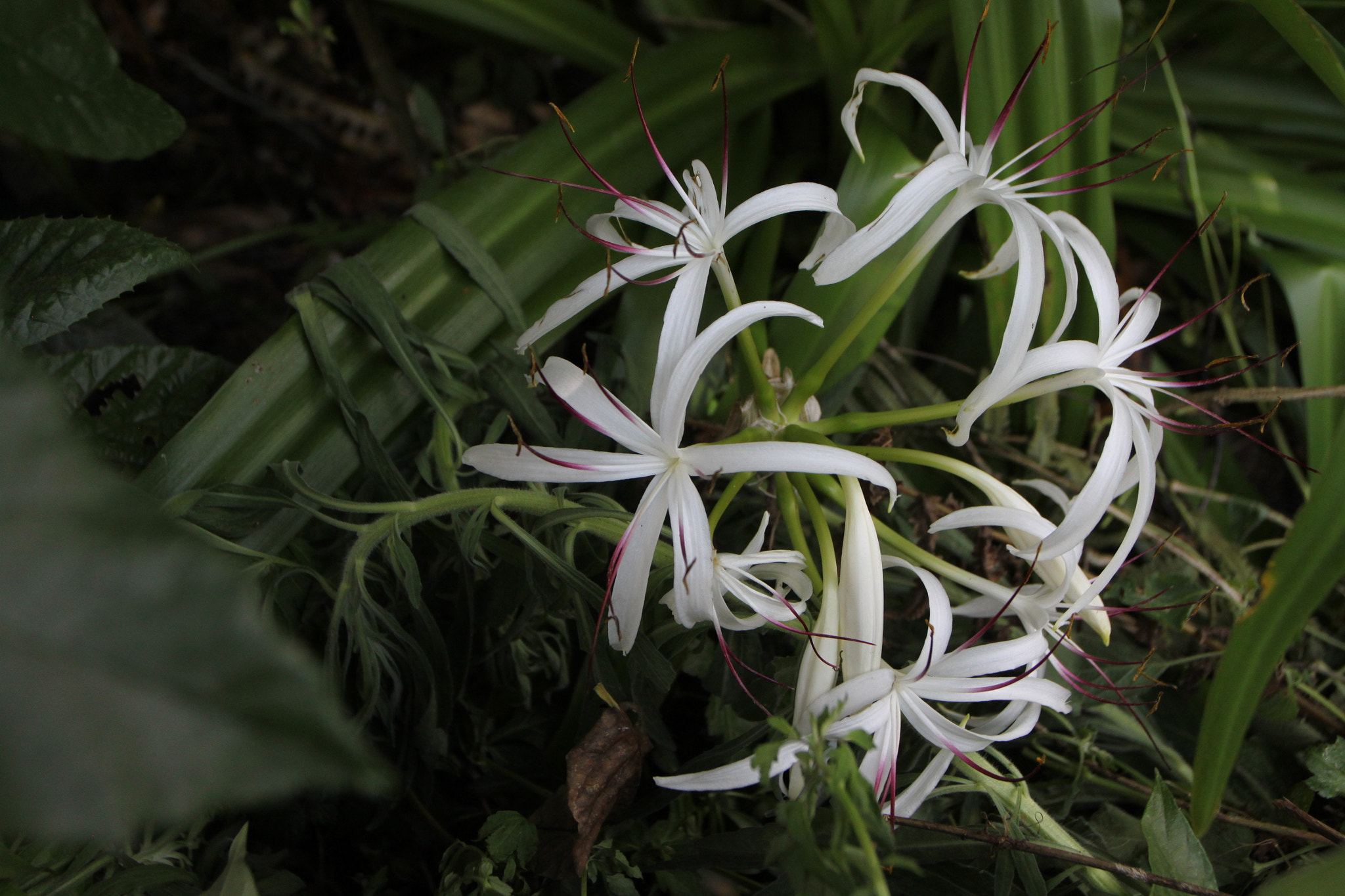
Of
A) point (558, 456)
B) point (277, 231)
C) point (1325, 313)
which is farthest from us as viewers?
point (277, 231)

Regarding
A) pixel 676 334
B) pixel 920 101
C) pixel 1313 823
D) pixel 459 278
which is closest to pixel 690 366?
pixel 676 334

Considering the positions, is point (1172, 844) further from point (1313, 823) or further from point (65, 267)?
point (65, 267)

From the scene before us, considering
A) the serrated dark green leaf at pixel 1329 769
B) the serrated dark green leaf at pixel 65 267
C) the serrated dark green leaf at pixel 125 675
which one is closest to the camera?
the serrated dark green leaf at pixel 125 675

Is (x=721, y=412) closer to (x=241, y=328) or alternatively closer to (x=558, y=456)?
(x=558, y=456)

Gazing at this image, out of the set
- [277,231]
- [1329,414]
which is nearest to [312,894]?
[277,231]

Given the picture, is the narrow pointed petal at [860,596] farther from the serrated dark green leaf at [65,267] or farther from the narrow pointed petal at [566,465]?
the serrated dark green leaf at [65,267]

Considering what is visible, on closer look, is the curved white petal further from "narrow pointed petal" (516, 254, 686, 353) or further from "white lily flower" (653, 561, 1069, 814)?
"narrow pointed petal" (516, 254, 686, 353)

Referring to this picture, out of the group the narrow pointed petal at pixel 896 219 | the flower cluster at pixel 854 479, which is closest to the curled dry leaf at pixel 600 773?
the flower cluster at pixel 854 479
